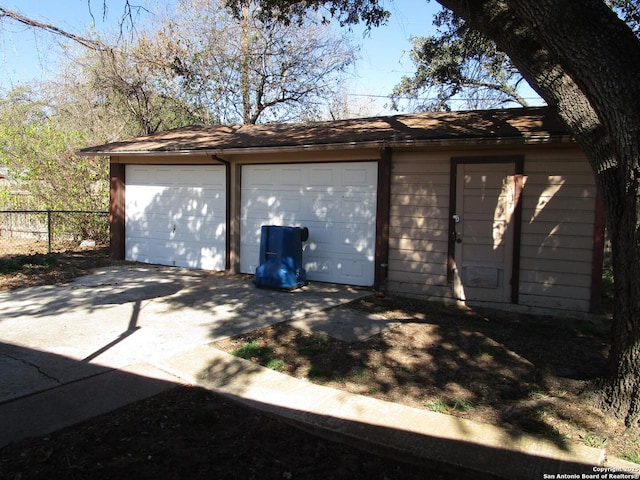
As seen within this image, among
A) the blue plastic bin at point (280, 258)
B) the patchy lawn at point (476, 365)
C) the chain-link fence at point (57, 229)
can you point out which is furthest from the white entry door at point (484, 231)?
the chain-link fence at point (57, 229)

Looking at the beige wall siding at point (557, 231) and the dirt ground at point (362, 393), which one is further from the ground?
the beige wall siding at point (557, 231)

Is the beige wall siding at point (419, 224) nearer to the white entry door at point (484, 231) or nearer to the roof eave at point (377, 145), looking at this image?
the white entry door at point (484, 231)

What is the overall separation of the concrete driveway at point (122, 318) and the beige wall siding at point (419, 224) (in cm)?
87

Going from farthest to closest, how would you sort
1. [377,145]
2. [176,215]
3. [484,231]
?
[176,215] → [377,145] → [484,231]

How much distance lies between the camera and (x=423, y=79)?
18453 mm

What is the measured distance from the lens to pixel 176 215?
35.7ft

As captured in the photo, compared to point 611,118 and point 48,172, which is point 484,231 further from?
point 48,172

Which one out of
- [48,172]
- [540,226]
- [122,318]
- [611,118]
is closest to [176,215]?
[122,318]

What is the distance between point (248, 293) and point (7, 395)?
14.5 feet

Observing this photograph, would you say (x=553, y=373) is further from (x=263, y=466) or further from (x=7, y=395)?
(x=7, y=395)

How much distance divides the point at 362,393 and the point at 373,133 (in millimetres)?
5597

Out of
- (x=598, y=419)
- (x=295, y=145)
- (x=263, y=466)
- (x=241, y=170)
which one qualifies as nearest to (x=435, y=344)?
(x=598, y=419)

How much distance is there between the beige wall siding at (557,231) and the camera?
6984mm

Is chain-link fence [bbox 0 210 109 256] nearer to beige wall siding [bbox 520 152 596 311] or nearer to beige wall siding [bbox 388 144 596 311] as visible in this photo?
beige wall siding [bbox 388 144 596 311]
